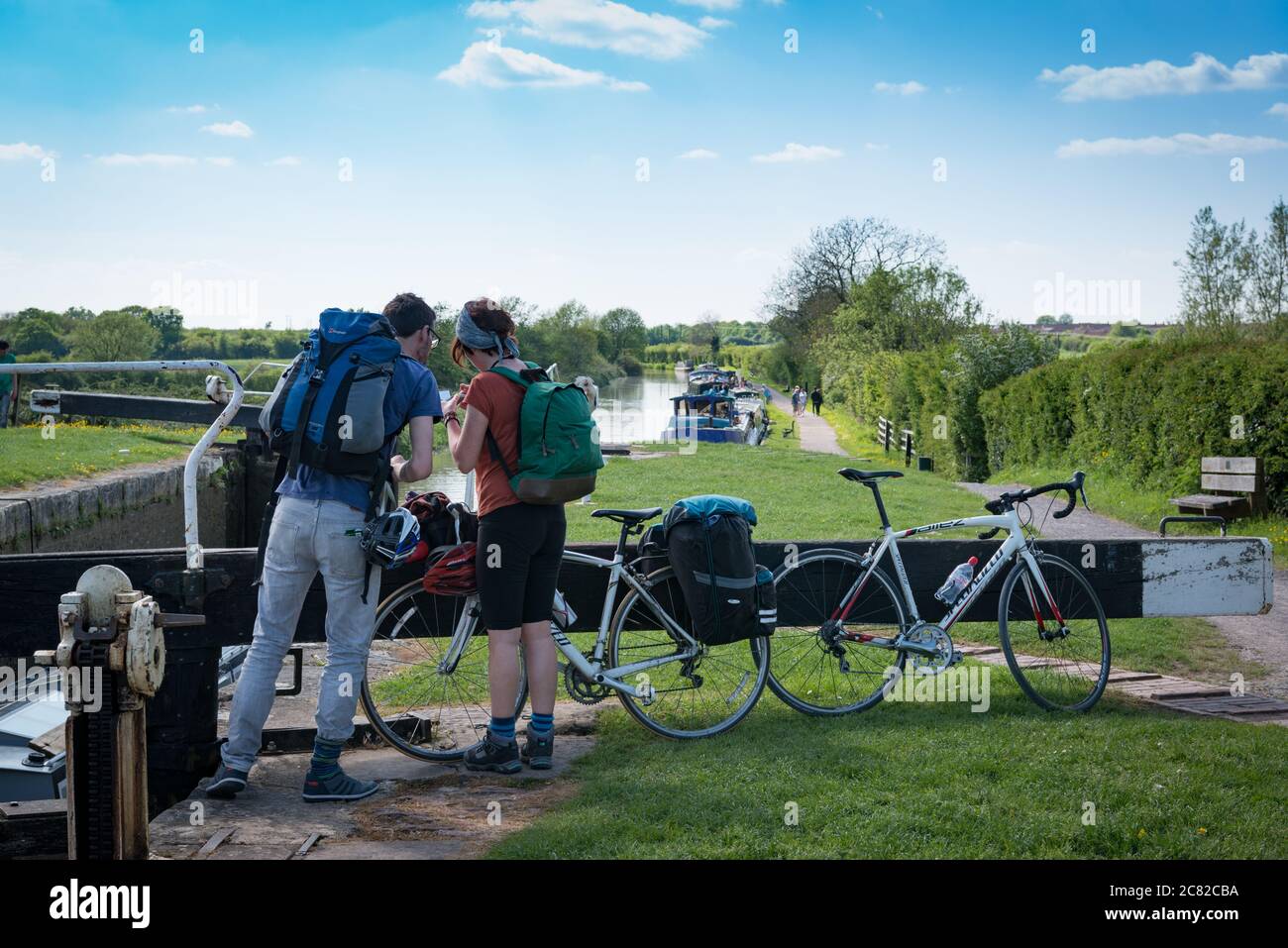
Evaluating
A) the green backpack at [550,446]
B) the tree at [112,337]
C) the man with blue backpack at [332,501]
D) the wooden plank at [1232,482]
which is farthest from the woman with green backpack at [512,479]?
the tree at [112,337]

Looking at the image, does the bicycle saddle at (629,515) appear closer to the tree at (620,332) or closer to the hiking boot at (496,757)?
the hiking boot at (496,757)

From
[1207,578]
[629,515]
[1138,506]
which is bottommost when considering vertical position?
[1138,506]

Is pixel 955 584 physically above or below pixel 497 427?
below

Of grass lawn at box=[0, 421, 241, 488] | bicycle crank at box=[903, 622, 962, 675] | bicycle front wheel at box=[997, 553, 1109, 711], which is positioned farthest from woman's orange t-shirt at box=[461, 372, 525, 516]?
grass lawn at box=[0, 421, 241, 488]

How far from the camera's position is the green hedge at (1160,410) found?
50.9ft

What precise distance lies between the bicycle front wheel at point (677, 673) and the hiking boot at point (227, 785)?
5.50ft

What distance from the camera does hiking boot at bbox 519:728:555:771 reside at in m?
4.99

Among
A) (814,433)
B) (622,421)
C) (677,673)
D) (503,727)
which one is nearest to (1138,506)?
(677,673)

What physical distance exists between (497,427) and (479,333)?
1.33 ft

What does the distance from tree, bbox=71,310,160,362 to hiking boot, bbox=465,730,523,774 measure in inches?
1210

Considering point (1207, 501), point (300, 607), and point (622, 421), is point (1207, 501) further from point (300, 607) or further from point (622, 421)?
point (622, 421)

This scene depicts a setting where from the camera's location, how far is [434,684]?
5551 mm

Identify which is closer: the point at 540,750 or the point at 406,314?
the point at 406,314
